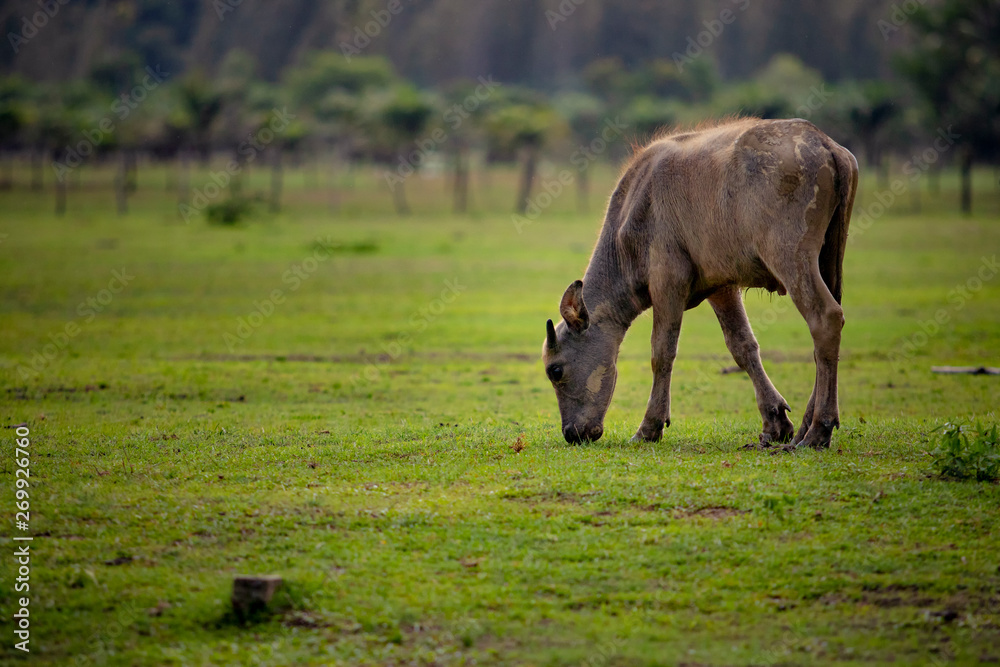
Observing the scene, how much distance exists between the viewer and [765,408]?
996cm

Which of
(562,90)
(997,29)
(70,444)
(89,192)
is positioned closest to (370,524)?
(70,444)

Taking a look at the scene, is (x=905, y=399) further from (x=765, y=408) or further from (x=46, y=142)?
(x=46, y=142)

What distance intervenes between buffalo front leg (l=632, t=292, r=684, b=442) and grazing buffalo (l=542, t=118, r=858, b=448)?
10 mm

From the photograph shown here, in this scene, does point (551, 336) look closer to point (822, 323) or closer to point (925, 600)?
point (822, 323)

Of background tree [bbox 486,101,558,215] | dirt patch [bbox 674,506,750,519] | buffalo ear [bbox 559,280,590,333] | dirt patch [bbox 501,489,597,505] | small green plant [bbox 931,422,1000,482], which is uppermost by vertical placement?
background tree [bbox 486,101,558,215]

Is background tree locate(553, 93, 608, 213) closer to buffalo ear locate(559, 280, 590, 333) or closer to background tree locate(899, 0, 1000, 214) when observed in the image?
background tree locate(899, 0, 1000, 214)

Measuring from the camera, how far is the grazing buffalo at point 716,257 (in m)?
8.94

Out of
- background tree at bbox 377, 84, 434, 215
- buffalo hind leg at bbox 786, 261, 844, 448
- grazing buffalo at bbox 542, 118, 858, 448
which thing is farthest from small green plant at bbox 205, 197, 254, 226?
buffalo hind leg at bbox 786, 261, 844, 448

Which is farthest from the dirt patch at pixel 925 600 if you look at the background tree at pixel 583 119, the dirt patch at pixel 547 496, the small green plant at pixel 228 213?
the background tree at pixel 583 119

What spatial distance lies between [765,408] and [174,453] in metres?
6.03

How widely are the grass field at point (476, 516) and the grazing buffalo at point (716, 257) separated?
0.64 m

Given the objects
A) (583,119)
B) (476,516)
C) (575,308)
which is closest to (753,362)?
(575,308)

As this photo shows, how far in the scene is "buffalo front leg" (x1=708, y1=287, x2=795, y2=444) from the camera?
32.6 ft

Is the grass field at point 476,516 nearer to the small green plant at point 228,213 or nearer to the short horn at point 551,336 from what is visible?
the short horn at point 551,336
